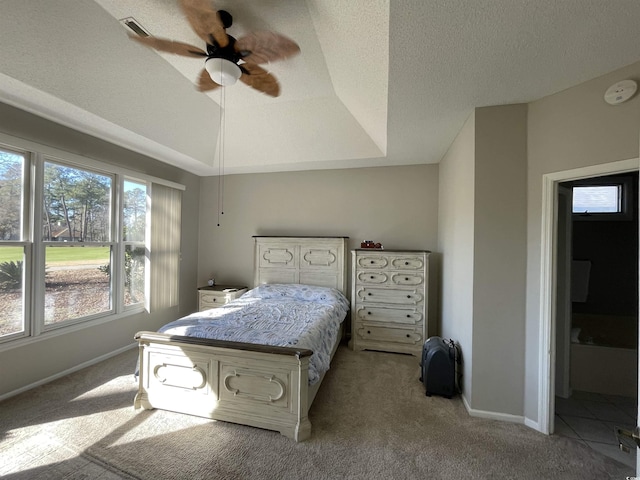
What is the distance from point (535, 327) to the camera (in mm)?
2037

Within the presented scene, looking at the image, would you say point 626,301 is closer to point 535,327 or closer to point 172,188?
point 535,327

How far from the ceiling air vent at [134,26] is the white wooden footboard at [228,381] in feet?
7.83

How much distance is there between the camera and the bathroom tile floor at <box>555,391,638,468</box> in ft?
6.07

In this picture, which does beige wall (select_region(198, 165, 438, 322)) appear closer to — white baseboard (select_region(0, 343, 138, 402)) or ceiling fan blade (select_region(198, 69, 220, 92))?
white baseboard (select_region(0, 343, 138, 402))

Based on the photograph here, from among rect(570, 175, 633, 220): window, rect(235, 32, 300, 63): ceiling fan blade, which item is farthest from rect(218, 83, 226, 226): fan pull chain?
rect(570, 175, 633, 220): window

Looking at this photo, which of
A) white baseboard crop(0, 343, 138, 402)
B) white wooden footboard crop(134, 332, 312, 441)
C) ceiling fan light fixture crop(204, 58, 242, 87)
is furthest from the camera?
white baseboard crop(0, 343, 138, 402)

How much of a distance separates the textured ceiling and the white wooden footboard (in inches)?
82.0

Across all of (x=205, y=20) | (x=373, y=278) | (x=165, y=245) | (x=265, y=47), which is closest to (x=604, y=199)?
(x=373, y=278)

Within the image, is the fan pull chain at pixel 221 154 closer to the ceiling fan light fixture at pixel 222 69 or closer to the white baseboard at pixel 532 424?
the ceiling fan light fixture at pixel 222 69

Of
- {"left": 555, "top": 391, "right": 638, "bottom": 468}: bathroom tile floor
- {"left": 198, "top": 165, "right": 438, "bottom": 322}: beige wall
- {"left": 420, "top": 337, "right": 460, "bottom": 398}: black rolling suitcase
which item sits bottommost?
{"left": 555, "top": 391, "right": 638, "bottom": 468}: bathroom tile floor

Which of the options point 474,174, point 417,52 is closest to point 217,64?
point 417,52

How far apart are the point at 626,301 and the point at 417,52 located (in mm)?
3953

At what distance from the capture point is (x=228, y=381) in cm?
204

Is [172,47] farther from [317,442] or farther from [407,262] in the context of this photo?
[407,262]
